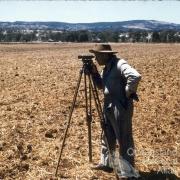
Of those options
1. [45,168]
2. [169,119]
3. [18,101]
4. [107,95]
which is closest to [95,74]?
[107,95]

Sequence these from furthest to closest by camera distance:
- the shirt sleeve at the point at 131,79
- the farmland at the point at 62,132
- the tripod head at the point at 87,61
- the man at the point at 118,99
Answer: the farmland at the point at 62,132 < the tripod head at the point at 87,61 < the man at the point at 118,99 < the shirt sleeve at the point at 131,79

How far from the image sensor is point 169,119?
468 inches

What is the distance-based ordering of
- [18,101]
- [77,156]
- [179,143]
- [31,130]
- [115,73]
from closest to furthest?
1. [115,73]
2. [77,156]
3. [179,143]
4. [31,130]
5. [18,101]

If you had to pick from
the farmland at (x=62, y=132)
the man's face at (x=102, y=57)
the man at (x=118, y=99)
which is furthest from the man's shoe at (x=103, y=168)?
the man's face at (x=102, y=57)

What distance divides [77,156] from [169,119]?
3.73 m

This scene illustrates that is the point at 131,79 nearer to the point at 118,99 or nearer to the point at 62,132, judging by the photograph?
the point at 118,99

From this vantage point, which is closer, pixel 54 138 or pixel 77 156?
pixel 77 156

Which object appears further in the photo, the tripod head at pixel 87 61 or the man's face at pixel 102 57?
the tripod head at pixel 87 61

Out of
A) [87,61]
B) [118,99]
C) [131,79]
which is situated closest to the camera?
[131,79]

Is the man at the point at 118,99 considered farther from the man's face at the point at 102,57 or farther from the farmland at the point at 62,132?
the farmland at the point at 62,132

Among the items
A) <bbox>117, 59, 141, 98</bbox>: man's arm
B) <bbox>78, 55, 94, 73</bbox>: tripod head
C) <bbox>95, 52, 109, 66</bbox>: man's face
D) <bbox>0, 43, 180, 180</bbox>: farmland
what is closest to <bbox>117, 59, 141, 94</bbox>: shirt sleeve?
<bbox>117, 59, 141, 98</bbox>: man's arm

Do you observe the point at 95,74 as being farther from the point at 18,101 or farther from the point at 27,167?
the point at 18,101

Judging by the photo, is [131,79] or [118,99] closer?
[131,79]

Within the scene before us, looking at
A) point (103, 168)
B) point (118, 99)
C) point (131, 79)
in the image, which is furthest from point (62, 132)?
point (131, 79)
